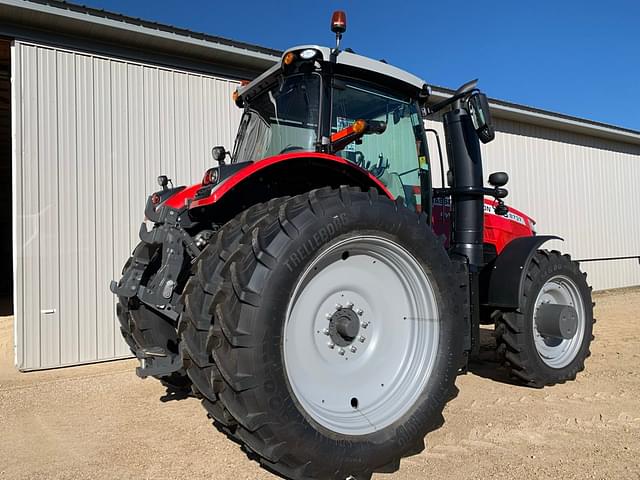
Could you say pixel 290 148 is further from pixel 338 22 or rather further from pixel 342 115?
pixel 338 22

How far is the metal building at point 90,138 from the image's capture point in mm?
5438

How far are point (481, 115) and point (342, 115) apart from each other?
3.77 ft

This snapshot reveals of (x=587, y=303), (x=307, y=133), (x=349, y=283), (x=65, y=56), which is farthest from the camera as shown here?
(x=65, y=56)

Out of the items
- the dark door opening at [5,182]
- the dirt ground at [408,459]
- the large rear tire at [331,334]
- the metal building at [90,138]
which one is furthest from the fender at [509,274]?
the dark door opening at [5,182]

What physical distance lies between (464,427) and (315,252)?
1.77m

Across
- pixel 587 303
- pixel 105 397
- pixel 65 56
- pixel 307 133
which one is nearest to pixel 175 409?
pixel 105 397

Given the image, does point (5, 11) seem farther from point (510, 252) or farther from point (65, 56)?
point (510, 252)

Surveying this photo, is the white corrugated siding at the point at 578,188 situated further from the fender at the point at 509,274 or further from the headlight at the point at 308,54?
the headlight at the point at 308,54

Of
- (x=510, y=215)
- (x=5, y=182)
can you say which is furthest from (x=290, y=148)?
(x=5, y=182)

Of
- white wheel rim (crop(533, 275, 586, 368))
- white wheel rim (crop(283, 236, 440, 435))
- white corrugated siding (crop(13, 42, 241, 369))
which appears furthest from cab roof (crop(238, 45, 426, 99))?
white corrugated siding (crop(13, 42, 241, 369))

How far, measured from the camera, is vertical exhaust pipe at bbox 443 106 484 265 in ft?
13.3

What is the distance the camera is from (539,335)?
4305 mm

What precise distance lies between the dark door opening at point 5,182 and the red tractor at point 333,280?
435 cm

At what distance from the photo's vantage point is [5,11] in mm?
5219
